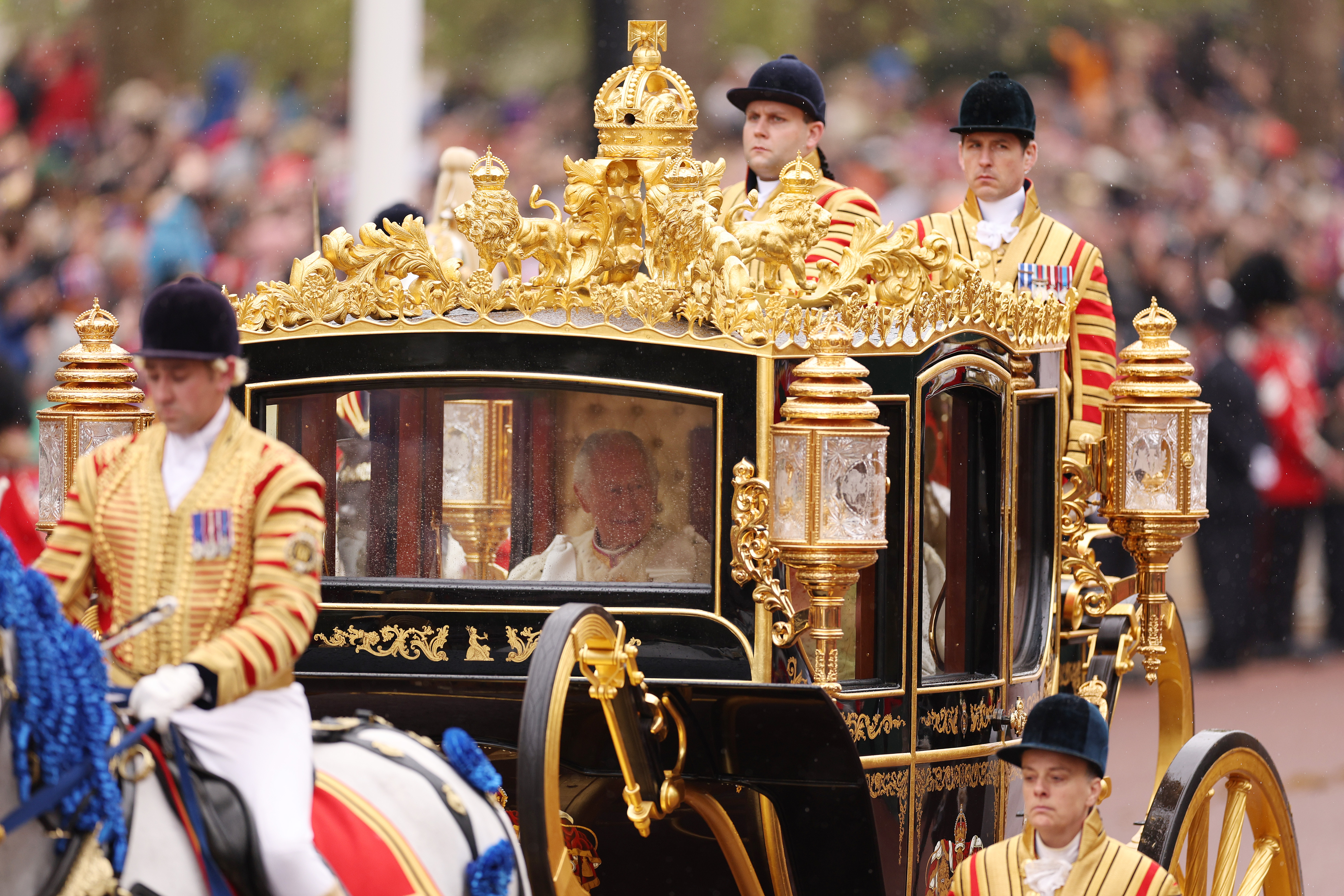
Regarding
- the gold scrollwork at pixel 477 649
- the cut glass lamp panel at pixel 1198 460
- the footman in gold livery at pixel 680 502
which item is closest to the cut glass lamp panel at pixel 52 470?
the footman in gold livery at pixel 680 502

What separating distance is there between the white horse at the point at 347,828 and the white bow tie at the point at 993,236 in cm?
271

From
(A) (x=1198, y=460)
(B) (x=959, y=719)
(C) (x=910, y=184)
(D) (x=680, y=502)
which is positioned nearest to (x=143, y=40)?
(C) (x=910, y=184)

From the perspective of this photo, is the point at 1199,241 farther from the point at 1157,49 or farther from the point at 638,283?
the point at 638,283

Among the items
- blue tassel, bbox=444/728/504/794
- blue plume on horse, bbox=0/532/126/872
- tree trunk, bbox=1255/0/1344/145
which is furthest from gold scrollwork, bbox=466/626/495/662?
tree trunk, bbox=1255/0/1344/145

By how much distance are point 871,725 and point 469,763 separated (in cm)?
118

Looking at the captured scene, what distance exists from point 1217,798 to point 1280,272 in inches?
147

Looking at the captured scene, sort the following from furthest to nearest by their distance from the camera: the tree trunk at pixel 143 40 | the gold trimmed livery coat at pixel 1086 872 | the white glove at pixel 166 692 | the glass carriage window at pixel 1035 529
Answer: the tree trunk at pixel 143 40 < the glass carriage window at pixel 1035 529 < the gold trimmed livery coat at pixel 1086 872 < the white glove at pixel 166 692

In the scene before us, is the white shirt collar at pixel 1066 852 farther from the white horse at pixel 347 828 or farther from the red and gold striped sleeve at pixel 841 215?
the red and gold striped sleeve at pixel 841 215

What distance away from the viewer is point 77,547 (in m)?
3.79

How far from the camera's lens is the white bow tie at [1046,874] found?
4.31 metres

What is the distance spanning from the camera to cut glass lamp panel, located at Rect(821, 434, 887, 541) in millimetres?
4703

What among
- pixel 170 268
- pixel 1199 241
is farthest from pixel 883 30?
pixel 170 268

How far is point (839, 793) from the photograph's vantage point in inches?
194

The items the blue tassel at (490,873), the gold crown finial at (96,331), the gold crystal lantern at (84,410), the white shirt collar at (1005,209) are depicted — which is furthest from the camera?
the white shirt collar at (1005,209)
